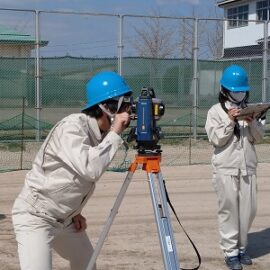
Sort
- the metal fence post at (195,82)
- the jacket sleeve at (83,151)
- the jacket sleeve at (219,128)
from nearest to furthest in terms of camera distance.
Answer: the jacket sleeve at (83,151), the jacket sleeve at (219,128), the metal fence post at (195,82)

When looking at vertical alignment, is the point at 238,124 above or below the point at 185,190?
above

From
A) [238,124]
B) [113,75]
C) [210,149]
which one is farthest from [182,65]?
[113,75]

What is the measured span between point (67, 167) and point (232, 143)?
279 cm

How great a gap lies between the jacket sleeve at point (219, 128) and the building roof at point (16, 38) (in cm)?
879

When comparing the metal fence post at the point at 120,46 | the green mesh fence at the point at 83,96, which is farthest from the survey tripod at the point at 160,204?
the metal fence post at the point at 120,46

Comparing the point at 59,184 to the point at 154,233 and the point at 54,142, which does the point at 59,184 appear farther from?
the point at 154,233

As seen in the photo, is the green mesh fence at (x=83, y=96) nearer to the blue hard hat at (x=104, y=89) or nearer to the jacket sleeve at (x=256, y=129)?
the jacket sleeve at (x=256, y=129)

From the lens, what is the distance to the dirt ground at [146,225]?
6418mm

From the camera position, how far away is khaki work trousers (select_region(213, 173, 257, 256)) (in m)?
6.23

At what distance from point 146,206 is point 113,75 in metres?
5.16

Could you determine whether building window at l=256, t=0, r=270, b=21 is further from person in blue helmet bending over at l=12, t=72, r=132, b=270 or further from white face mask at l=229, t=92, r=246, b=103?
person in blue helmet bending over at l=12, t=72, r=132, b=270

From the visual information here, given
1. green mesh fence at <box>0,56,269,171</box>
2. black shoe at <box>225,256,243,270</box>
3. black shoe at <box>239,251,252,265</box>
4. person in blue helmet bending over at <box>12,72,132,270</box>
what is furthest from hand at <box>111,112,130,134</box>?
green mesh fence at <box>0,56,269,171</box>

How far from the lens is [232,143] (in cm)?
624

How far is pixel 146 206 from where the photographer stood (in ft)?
A: 29.5
